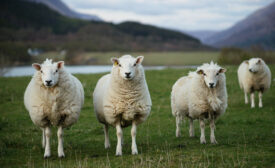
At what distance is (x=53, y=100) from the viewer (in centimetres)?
760

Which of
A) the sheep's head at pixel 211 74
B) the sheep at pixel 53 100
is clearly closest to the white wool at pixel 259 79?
the sheep's head at pixel 211 74

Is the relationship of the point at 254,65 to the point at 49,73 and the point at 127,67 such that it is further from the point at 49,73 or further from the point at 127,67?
the point at 49,73

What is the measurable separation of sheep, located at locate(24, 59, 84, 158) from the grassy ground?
0.78 m

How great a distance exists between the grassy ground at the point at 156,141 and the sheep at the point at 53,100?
2.56ft

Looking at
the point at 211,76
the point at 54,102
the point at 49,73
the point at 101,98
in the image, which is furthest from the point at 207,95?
the point at 49,73

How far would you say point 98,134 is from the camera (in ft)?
36.6

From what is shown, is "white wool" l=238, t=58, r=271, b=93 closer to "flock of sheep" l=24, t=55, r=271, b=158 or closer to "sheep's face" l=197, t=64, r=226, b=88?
"sheep's face" l=197, t=64, r=226, b=88

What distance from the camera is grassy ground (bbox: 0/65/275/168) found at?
254 inches

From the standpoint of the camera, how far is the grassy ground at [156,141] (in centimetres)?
646

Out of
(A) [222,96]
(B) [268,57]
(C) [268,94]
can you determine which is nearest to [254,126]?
(A) [222,96]

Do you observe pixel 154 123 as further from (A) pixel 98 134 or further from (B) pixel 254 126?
(B) pixel 254 126

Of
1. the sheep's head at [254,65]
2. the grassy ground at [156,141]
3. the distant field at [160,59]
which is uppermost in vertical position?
the distant field at [160,59]

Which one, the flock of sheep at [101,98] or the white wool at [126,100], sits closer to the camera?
the flock of sheep at [101,98]

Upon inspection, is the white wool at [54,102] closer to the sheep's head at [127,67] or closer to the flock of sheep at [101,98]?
the flock of sheep at [101,98]
